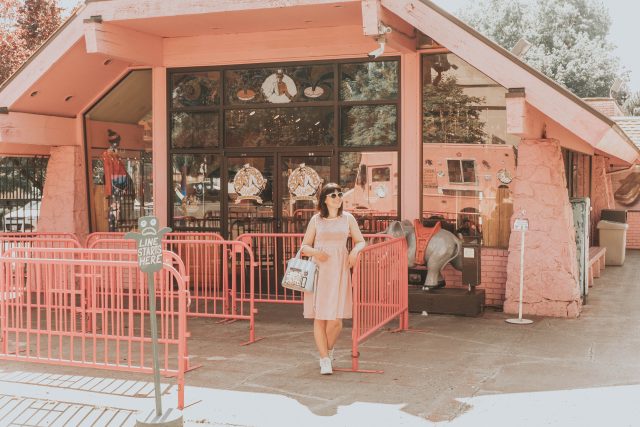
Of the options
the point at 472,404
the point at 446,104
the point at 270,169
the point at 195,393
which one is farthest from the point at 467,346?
the point at 270,169

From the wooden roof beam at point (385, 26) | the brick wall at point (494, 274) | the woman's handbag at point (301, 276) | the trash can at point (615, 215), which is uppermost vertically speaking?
the wooden roof beam at point (385, 26)

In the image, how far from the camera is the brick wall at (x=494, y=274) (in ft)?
39.2

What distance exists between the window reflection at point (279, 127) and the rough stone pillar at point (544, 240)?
10.6 ft

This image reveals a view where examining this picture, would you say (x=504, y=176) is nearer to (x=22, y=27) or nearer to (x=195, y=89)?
(x=195, y=89)

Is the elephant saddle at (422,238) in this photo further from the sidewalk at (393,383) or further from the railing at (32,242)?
the railing at (32,242)

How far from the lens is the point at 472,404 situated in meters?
6.98

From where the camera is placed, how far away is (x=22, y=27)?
63.4 feet

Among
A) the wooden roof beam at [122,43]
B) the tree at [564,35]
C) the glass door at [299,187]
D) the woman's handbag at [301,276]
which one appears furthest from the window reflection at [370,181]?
the tree at [564,35]

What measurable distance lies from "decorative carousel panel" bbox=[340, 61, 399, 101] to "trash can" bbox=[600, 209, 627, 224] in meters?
8.86

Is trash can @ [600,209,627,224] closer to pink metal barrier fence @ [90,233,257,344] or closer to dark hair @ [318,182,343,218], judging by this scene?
pink metal barrier fence @ [90,233,257,344]

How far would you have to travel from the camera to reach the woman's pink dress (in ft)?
26.5

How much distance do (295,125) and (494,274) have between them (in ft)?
12.9

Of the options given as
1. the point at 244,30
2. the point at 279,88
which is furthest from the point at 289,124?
the point at 244,30

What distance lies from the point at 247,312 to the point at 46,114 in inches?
198
